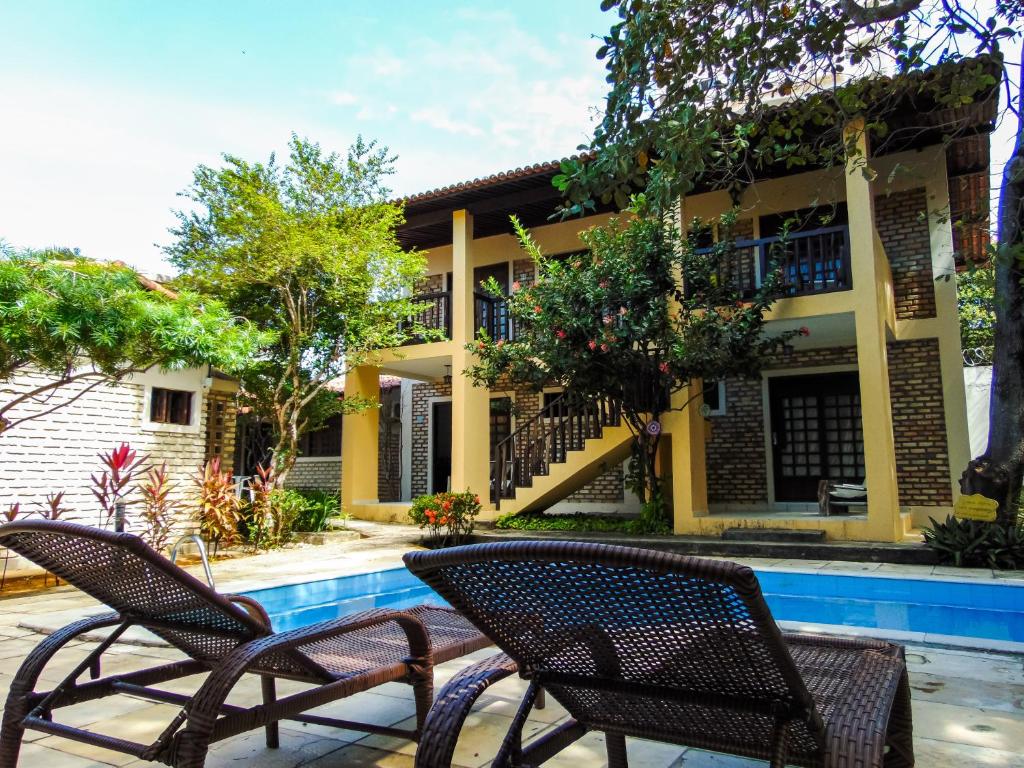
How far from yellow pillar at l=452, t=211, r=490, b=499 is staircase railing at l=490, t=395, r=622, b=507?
1.45ft

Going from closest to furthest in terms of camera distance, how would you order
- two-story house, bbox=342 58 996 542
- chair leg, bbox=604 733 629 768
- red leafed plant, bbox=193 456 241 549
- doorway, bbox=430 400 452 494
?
chair leg, bbox=604 733 629 768 → red leafed plant, bbox=193 456 241 549 → two-story house, bbox=342 58 996 542 → doorway, bbox=430 400 452 494

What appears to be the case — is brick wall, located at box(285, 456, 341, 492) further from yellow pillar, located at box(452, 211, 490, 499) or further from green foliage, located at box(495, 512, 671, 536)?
green foliage, located at box(495, 512, 671, 536)

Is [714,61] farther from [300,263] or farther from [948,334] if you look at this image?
[948,334]

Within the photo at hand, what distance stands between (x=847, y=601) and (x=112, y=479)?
25.3ft

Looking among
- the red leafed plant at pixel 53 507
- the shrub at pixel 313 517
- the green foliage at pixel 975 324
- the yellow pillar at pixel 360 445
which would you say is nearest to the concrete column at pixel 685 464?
the shrub at pixel 313 517

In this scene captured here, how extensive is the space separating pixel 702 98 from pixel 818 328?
639 centimetres

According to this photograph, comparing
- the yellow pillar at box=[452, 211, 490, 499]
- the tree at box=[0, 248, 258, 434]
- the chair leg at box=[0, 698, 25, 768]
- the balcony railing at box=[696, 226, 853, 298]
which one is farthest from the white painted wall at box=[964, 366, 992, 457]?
the chair leg at box=[0, 698, 25, 768]

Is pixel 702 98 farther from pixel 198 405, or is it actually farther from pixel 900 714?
pixel 198 405

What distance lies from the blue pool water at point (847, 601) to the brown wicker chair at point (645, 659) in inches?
170

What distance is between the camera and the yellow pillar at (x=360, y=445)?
13.3m

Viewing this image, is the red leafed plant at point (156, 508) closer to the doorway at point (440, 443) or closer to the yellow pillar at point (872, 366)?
the doorway at point (440, 443)

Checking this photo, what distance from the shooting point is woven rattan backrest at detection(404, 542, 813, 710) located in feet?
4.05

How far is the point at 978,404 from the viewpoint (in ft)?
43.5

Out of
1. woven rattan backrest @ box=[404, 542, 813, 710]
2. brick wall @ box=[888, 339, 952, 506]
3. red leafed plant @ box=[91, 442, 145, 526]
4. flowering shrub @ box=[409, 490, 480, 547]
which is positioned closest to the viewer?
woven rattan backrest @ box=[404, 542, 813, 710]
